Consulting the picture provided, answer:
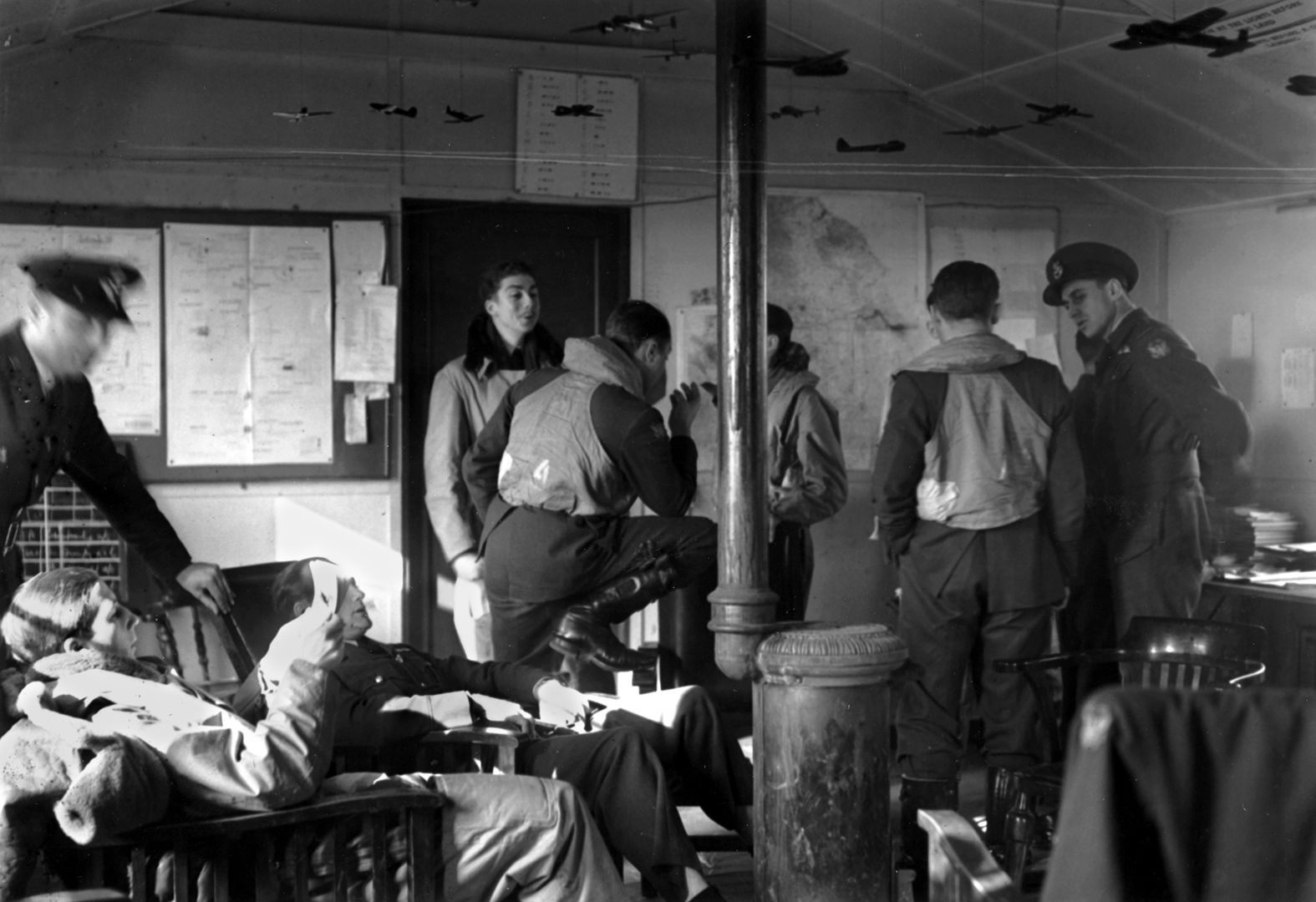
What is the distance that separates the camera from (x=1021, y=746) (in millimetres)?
3676

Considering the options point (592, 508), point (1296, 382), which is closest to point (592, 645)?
point (592, 508)

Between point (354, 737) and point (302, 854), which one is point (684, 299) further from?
point (302, 854)

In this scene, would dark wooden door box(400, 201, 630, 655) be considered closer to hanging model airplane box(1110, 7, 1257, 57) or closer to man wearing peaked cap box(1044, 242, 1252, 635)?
man wearing peaked cap box(1044, 242, 1252, 635)

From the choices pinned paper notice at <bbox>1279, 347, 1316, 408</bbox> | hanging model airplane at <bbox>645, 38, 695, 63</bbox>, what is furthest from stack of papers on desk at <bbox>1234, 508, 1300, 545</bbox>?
hanging model airplane at <bbox>645, 38, 695, 63</bbox>

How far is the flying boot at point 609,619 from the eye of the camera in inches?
147

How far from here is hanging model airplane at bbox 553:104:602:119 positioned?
530 centimetres

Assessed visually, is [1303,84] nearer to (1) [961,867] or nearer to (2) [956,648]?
(2) [956,648]

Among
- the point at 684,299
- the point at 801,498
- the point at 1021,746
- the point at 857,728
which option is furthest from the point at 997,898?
the point at 684,299

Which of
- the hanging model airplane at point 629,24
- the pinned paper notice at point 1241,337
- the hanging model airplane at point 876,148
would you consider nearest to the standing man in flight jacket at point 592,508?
the hanging model airplane at point 629,24

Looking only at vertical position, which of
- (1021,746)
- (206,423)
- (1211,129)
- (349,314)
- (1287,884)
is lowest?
(1021,746)

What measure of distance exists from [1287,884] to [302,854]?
5.22ft

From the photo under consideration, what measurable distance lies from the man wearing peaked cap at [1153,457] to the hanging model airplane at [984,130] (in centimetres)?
107

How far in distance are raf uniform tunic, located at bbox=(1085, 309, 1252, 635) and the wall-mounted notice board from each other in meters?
2.62

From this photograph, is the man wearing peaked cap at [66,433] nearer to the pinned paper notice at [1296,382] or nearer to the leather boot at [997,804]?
the leather boot at [997,804]
